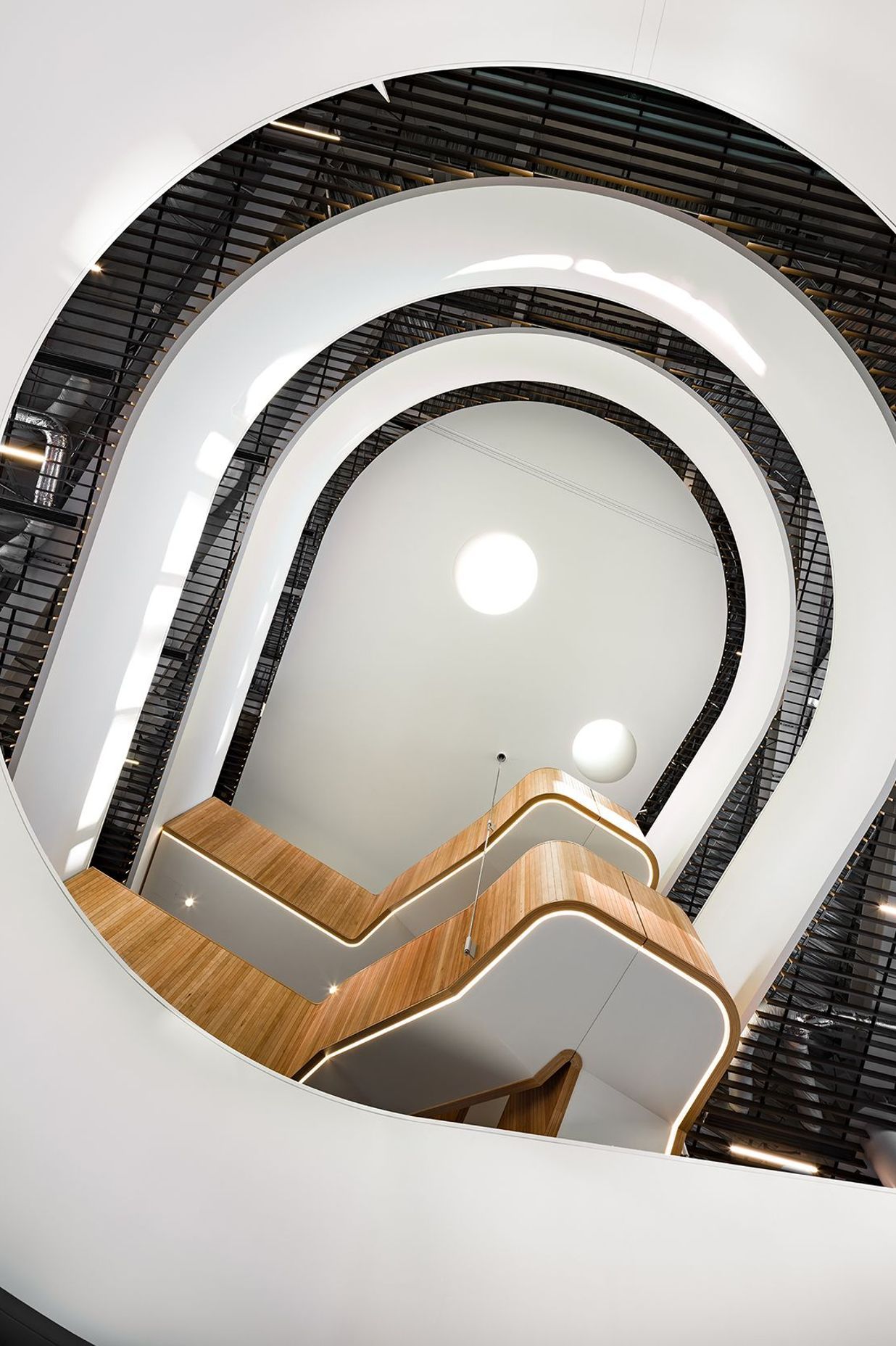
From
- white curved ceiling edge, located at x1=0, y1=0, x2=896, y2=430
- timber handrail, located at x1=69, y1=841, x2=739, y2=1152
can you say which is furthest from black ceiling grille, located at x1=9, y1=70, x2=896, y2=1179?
white curved ceiling edge, located at x1=0, y1=0, x2=896, y2=430

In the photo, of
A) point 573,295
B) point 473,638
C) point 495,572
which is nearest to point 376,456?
point 495,572

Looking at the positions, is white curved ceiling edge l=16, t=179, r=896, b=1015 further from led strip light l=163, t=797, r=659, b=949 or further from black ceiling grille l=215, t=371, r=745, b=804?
black ceiling grille l=215, t=371, r=745, b=804

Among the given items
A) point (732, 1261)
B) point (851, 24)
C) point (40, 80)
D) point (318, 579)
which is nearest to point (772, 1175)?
point (732, 1261)

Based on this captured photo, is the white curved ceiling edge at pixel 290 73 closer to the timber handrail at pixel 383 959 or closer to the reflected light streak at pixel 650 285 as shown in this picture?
the reflected light streak at pixel 650 285

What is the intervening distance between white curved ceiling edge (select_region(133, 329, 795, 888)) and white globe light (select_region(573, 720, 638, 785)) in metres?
1.08

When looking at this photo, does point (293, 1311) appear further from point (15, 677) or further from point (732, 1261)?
point (15, 677)

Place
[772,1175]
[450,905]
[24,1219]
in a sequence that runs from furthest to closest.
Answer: [450,905]
[772,1175]
[24,1219]

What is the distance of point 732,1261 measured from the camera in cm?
189

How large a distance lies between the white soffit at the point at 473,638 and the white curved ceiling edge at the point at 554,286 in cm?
387

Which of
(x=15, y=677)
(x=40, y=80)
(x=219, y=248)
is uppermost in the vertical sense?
(x=219, y=248)

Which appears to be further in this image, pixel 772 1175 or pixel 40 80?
pixel 772 1175

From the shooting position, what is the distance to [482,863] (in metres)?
5.92

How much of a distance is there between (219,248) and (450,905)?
4283mm

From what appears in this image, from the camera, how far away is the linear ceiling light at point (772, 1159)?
13.3 feet
